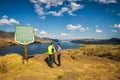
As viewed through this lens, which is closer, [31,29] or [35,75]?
[35,75]

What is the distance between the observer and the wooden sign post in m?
16.5

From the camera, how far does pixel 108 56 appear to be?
24.3m

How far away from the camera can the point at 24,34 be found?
16812 millimetres

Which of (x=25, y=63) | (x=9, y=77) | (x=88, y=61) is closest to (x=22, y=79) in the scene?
(x=9, y=77)

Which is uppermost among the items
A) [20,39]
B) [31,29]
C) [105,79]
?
[31,29]

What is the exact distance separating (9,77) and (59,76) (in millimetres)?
3800

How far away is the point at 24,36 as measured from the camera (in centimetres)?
1683

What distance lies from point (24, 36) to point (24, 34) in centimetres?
22

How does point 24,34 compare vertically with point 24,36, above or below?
above

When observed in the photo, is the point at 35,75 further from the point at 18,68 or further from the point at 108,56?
the point at 108,56

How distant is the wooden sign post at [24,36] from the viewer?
16.5 metres

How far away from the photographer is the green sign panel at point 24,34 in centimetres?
1653

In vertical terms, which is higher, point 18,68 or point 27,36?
point 27,36

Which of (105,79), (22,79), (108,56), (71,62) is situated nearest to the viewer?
(22,79)
